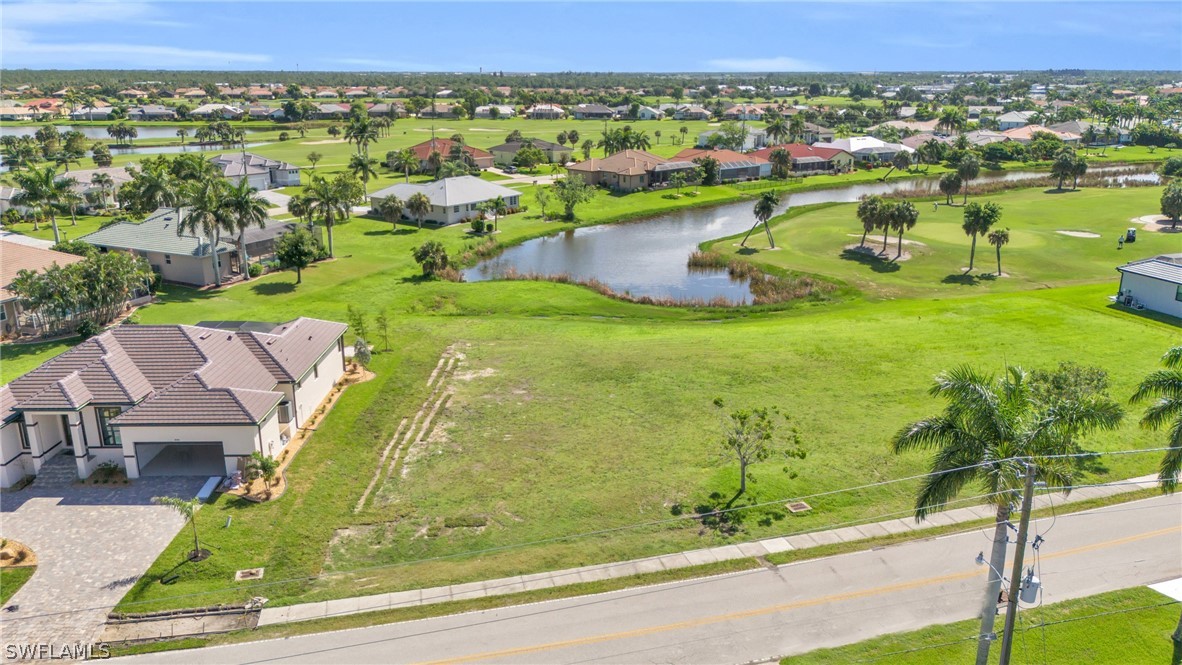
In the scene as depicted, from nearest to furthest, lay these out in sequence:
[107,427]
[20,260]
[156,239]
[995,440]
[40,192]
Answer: [995,440]
[107,427]
[20,260]
[156,239]
[40,192]

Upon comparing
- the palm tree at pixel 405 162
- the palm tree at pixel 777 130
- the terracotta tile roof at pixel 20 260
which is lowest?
the terracotta tile roof at pixel 20 260

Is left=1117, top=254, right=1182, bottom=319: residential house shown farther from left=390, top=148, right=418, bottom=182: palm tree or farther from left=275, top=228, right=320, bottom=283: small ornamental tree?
left=390, top=148, right=418, bottom=182: palm tree

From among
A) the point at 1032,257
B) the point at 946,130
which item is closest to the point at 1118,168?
the point at 946,130

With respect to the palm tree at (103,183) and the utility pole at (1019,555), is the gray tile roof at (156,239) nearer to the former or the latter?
the palm tree at (103,183)

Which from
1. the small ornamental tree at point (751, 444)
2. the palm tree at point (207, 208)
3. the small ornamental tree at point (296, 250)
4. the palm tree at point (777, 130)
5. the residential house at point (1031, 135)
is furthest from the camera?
the residential house at point (1031, 135)

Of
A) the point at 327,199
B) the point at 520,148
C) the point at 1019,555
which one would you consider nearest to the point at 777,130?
the point at 520,148

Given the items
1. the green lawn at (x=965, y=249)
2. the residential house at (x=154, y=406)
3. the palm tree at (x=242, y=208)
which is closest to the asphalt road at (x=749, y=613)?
the residential house at (x=154, y=406)

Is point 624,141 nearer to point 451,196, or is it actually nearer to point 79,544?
point 451,196
